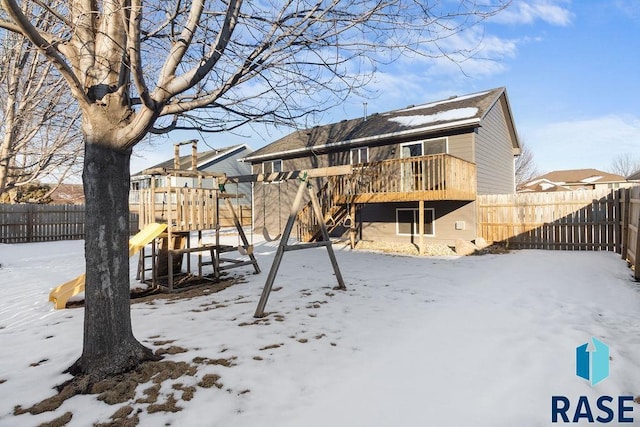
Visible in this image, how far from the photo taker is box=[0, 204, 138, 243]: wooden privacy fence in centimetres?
1555

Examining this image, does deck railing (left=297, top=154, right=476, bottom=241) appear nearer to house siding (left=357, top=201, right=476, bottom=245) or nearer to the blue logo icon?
house siding (left=357, top=201, right=476, bottom=245)

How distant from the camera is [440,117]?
13.0 m

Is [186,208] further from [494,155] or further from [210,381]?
[494,155]

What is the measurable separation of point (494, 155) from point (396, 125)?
4.60 m

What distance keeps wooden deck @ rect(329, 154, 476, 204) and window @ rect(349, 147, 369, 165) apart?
212 cm

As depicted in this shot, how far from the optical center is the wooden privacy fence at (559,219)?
33.9 ft

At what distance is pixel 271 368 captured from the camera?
10.2 feet

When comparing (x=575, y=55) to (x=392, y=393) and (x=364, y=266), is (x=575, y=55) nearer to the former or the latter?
(x=364, y=266)

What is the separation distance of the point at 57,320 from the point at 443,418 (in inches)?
199

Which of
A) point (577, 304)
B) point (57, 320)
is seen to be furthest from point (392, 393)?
point (57, 320)

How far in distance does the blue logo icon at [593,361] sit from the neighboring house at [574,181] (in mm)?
33959

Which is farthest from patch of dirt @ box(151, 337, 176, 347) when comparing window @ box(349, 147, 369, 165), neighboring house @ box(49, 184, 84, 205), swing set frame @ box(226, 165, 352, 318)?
neighboring house @ box(49, 184, 84, 205)

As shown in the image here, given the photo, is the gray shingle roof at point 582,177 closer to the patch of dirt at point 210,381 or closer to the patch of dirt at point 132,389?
the patch of dirt at point 210,381

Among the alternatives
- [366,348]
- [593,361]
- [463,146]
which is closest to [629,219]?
[463,146]
